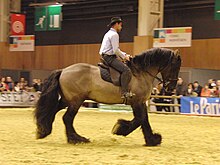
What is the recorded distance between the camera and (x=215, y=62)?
2394cm

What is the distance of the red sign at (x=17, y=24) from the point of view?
26.4m

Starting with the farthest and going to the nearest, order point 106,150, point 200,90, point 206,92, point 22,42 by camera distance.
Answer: point 22,42 < point 200,90 < point 206,92 < point 106,150

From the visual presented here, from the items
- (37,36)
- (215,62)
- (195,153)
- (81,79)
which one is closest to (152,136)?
(195,153)

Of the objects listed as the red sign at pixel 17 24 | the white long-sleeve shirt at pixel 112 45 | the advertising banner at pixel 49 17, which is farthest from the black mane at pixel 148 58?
the red sign at pixel 17 24

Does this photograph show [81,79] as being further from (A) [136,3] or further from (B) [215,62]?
(A) [136,3]

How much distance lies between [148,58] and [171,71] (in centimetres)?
53

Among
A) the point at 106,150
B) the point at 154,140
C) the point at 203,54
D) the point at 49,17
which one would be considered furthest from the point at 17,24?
the point at 106,150

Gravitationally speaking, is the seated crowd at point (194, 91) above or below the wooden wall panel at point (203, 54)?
below

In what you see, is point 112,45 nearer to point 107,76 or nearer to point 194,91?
point 107,76

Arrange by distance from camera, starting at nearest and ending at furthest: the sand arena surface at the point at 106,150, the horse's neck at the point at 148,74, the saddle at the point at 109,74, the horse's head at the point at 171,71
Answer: the sand arena surface at the point at 106,150, the saddle at the point at 109,74, the horse's neck at the point at 148,74, the horse's head at the point at 171,71

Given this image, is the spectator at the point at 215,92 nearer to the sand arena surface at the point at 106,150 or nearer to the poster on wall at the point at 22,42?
the sand arena surface at the point at 106,150

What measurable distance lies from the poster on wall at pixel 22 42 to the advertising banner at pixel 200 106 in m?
10.2

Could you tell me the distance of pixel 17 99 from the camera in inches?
931

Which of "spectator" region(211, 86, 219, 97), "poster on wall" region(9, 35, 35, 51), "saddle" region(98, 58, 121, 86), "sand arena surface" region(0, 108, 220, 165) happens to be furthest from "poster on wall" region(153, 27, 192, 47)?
"saddle" region(98, 58, 121, 86)
